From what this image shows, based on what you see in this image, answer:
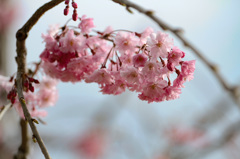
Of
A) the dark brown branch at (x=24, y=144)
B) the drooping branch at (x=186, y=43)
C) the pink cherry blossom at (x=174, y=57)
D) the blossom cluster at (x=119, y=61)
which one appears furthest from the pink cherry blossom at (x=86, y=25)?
the dark brown branch at (x=24, y=144)

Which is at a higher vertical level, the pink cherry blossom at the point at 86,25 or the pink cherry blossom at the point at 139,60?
the pink cherry blossom at the point at 86,25

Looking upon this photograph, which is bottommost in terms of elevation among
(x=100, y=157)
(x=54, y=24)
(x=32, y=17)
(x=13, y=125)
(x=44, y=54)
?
(x=100, y=157)

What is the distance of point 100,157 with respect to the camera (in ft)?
28.3

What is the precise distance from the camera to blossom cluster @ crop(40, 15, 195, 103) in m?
1.59

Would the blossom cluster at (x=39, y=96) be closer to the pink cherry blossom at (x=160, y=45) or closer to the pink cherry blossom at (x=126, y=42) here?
the pink cherry blossom at (x=126, y=42)

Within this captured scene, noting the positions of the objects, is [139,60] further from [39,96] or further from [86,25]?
[39,96]

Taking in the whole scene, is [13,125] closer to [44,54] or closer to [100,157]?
[44,54]

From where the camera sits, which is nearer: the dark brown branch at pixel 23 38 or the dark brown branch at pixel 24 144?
the dark brown branch at pixel 23 38

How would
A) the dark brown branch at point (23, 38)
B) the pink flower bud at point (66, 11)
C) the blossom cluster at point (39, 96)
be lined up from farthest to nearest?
the blossom cluster at point (39, 96) → the pink flower bud at point (66, 11) → the dark brown branch at point (23, 38)

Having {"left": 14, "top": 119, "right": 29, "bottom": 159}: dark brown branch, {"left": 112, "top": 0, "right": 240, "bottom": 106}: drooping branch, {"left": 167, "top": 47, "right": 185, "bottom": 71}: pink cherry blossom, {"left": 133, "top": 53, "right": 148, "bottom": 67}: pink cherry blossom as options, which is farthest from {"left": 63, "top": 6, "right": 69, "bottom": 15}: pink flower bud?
{"left": 14, "top": 119, "right": 29, "bottom": 159}: dark brown branch

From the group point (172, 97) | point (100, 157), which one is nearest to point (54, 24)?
point (172, 97)

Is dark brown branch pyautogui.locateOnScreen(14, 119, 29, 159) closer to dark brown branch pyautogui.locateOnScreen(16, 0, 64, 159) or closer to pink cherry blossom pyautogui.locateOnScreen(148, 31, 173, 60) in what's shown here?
dark brown branch pyautogui.locateOnScreen(16, 0, 64, 159)

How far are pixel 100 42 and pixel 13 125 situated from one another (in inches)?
135

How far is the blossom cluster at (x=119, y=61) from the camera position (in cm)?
159
